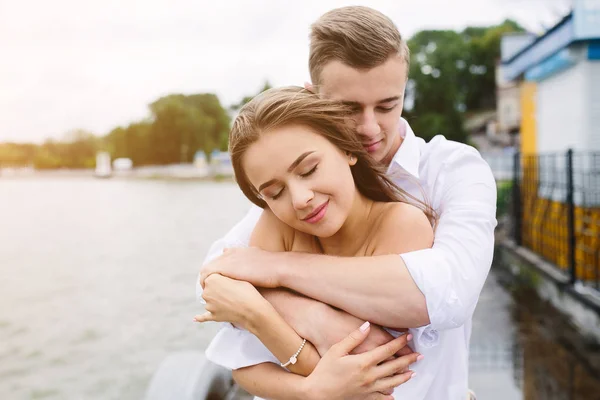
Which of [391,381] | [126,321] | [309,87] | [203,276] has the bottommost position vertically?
[126,321]

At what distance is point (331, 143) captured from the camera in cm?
138

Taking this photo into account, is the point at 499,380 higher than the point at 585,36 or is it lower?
lower

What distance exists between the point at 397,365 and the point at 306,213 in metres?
0.40

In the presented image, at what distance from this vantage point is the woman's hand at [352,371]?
132 centimetres

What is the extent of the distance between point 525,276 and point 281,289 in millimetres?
7594

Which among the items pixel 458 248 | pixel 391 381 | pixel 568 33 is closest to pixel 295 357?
pixel 391 381

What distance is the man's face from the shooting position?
57.9 inches

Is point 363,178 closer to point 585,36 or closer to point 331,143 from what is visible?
point 331,143

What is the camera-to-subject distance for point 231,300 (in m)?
1.40

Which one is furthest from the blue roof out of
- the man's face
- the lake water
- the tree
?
the tree

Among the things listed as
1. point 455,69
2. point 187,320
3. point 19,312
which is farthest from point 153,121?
point 187,320

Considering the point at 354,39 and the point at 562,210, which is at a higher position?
the point at 354,39

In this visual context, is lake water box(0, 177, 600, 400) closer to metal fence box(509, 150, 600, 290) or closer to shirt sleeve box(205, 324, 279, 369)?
metal fence box(509, 150, 600, 290)

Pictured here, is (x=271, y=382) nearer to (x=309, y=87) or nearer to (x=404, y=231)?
(x=404, y=231)
